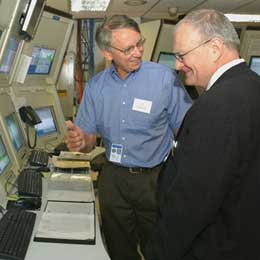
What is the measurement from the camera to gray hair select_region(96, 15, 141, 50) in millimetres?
1792

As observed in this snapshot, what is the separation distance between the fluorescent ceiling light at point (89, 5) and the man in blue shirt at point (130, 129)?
374 cm

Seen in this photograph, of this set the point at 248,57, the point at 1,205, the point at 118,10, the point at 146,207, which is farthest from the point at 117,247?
the point at 118,10

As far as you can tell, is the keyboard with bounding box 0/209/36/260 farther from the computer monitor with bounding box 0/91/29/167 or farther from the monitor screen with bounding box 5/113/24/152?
the monitor screen with bounding box 5/113/24/152

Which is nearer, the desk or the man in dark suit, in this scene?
the man in dark suit

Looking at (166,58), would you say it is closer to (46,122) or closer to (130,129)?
(46,122)

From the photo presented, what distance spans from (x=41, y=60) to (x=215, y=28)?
1.77 m

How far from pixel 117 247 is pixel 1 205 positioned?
756 mm

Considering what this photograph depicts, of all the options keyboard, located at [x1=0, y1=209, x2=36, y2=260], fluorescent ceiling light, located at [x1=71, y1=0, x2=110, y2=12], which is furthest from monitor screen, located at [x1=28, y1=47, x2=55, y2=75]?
fluorescent ceiling light, located at [x1=71, y1=0, x2=110, y2=12]

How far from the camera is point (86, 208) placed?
1514 mm

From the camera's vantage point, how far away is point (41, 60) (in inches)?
99.8

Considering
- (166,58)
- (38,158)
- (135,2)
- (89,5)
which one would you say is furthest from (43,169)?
(89,5)

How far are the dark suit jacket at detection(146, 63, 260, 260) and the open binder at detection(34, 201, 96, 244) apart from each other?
32 cm

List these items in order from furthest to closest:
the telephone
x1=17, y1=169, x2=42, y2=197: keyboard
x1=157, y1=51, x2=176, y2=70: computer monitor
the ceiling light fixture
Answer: the ceiling light fixture, x1=157, y1=51, x2=176, y2=70: computer monitor, the telephone, x1=17, y1=169, x2=42, y2=197: keyboard

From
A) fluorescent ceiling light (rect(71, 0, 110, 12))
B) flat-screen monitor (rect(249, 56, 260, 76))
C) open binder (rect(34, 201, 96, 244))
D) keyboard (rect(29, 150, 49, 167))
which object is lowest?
open binder (rect(34, 201, 96, 244))
